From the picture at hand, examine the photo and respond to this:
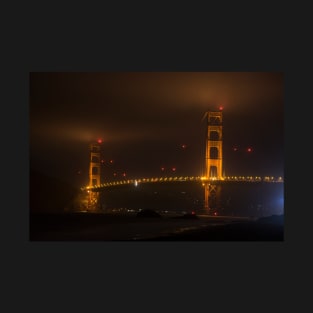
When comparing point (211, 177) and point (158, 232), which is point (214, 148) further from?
point (158, 232)

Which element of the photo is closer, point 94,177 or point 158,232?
point 158,232

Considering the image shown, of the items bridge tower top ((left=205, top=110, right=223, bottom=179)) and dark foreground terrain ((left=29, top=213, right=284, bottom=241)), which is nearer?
dark foreground terrain ((left=29, top=213, right=284, bottom=241))

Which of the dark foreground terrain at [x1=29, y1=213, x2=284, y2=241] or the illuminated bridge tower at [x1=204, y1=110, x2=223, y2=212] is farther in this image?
the illuminated bridge tower at [x1=204, y1=110, x2=223, y2=212]

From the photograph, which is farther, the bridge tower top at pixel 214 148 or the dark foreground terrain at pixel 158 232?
the bridge tower top at pixel 214 148

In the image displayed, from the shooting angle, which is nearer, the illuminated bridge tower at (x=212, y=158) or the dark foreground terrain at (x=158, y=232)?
the dark foreground terrain at (x=158, y=232)

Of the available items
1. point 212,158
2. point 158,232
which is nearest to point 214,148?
point 212,158

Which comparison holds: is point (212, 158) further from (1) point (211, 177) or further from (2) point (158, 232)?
(2) point (158, 232)

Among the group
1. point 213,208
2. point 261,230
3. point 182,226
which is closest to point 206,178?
point 213,208

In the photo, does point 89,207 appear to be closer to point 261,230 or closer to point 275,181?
point 275,181
